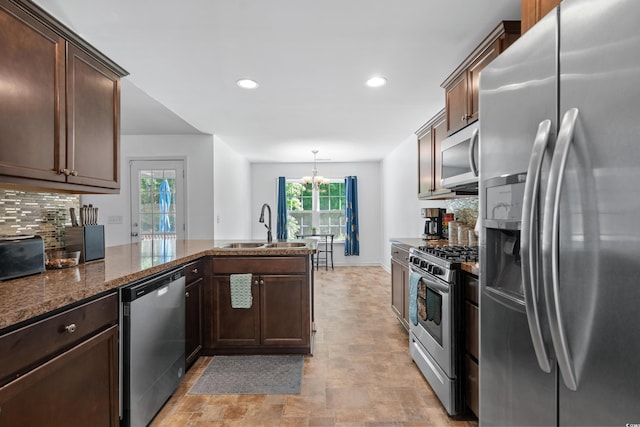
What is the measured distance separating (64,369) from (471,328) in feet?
6.24

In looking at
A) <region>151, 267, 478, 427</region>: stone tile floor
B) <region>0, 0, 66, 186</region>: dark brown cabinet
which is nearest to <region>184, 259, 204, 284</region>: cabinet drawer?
<region>151, 267, 478, 427</region>: stone tile floor

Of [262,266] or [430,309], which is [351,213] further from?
[430,309]

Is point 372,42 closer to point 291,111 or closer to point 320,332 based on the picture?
point 291,111

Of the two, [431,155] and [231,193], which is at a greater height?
[431,155]

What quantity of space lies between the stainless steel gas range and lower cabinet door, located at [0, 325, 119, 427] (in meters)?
1.76

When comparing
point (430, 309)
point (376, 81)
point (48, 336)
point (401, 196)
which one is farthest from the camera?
point (401, 196)

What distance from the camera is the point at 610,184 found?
0.74m

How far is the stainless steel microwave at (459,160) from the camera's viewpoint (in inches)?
87.6

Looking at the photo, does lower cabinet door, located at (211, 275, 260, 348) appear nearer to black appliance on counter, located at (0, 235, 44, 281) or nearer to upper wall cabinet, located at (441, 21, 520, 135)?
black appliance on counter, located at (0, 235, 44, 281)

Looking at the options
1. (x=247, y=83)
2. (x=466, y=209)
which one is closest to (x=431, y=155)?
(x=466, y=209)

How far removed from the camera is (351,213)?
7504 millimetres

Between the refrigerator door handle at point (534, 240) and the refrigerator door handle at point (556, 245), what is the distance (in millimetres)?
40

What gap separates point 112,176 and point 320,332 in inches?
90.3

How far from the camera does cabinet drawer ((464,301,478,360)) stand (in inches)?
70.6
